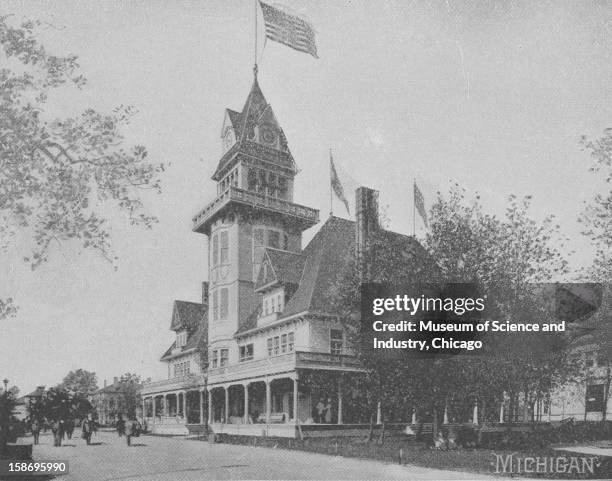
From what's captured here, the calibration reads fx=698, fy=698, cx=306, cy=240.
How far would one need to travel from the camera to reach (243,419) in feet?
105

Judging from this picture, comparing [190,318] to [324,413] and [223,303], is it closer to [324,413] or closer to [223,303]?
[223,303]

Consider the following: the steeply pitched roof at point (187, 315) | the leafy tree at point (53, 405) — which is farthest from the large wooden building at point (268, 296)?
the leafy tree at point (53, 405)

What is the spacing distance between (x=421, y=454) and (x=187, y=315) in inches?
1037

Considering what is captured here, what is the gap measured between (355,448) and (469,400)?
11.9 ft

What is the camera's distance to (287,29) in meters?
15.2

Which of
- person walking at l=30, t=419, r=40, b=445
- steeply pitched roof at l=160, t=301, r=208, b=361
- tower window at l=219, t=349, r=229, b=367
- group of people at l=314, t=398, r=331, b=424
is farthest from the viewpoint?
steeply pitched roof at l=160, t=301, r=208, b=361

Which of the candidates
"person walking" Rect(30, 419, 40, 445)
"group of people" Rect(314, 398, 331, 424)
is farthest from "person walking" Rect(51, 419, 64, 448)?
"group of people" Rect(314, 398, 331, 424)

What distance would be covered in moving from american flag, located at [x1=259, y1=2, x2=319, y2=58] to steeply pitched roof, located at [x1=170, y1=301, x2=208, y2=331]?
91.8 ft

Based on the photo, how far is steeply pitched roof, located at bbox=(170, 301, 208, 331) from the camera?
41469 mm

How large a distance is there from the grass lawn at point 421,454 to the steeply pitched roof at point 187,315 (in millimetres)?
17812

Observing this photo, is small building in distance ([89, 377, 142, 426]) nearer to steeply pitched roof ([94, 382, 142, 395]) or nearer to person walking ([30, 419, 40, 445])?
steeply pitched roof ([94, 382, 142, 395])

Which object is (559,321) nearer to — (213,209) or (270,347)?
(270,347)

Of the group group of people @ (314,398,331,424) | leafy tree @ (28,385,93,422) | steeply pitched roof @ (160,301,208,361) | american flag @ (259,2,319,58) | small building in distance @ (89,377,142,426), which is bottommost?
small building in distance @ (89,377,142,426)

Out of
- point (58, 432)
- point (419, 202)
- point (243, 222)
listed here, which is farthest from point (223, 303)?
point (419, 202)
